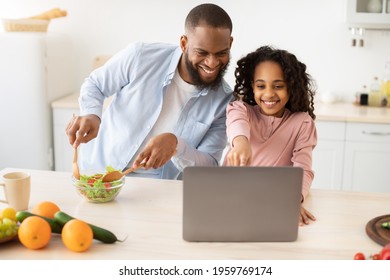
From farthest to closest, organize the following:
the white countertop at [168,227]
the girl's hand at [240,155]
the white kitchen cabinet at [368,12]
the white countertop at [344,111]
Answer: the white kitchen cabinet at [368,12] < the white countertop at [344,111] < the girl's hand at [240,155] < the white countertop at [168,227]

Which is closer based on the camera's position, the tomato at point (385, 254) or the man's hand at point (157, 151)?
the tomato at point (385, 254)

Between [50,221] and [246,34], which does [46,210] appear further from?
[246,34]

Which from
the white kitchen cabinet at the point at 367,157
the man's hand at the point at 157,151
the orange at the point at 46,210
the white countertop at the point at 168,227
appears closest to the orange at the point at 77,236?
the white countertop at the point at 168,227

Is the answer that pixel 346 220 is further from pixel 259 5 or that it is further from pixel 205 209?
pixel 259 5

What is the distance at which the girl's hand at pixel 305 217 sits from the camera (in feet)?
4.50

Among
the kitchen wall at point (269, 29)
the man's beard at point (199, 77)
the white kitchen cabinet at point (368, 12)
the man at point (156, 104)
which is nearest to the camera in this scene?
the man's beard at point (199, 77)

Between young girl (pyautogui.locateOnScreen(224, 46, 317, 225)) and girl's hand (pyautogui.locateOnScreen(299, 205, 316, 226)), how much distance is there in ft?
0.76

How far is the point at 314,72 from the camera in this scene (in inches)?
136

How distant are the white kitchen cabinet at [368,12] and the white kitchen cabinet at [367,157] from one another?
2.18 ft

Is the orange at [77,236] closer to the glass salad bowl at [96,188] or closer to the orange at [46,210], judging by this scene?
the orange at [46,210]

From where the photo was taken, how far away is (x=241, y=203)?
120cm

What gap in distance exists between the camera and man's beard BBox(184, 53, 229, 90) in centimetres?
180

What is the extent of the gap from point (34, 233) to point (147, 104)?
2.90 feet
